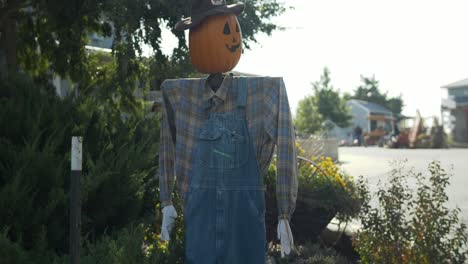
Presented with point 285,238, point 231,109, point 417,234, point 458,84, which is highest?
point 458,84

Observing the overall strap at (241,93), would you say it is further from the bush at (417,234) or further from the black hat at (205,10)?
the bush at (417,234)

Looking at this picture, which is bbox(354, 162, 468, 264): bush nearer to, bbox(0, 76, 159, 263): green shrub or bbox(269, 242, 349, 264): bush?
bbox(269, 242, 349, 264): bush

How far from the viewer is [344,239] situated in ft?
18.2

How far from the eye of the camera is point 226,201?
2426 millimetres

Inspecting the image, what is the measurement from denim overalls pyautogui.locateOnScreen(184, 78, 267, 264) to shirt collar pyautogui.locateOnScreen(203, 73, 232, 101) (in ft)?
0.46

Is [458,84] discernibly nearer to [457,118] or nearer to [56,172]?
[457,118]

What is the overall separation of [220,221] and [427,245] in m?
1.80

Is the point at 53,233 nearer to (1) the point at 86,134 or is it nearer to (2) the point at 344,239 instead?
(1) the point at 86,134

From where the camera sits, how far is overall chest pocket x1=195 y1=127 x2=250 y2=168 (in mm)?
2461

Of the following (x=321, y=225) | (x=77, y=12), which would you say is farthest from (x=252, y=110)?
(x=77, y=12)

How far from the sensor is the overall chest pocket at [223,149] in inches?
96.9

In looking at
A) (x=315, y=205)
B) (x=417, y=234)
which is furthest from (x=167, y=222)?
(x=315, y=205)

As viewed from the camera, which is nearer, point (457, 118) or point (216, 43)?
point (216, 43)

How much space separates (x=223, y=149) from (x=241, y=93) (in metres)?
0.33
